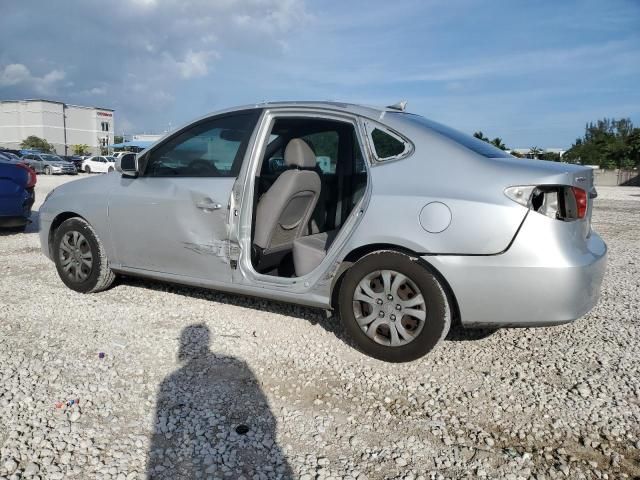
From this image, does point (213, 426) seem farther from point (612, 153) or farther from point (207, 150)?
point (612, 153)

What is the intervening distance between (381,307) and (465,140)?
4.21 ft

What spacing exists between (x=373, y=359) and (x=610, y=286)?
3346mm

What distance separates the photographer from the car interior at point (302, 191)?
3898mm

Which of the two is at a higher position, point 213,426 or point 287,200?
point 287,200

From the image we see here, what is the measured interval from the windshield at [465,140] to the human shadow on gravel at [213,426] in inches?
79.0

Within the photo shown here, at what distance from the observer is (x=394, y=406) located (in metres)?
2.81

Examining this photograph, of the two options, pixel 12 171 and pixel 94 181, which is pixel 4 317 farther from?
pixel 12 171

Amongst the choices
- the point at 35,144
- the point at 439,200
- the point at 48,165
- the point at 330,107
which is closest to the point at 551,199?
the point at 439,200

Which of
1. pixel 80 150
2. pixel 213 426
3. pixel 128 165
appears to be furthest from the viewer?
pixel 80 150

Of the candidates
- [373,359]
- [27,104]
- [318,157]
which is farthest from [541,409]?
[27,104]

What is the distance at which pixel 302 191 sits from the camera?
157 inches

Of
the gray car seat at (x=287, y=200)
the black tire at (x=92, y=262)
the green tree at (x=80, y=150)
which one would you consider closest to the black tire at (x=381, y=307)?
the gray car seat at (x=287, y=200)

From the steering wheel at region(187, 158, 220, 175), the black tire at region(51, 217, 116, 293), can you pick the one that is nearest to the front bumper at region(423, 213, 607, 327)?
the steering wheel at region(187, 158, 220, 175)

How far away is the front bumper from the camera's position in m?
2.80
